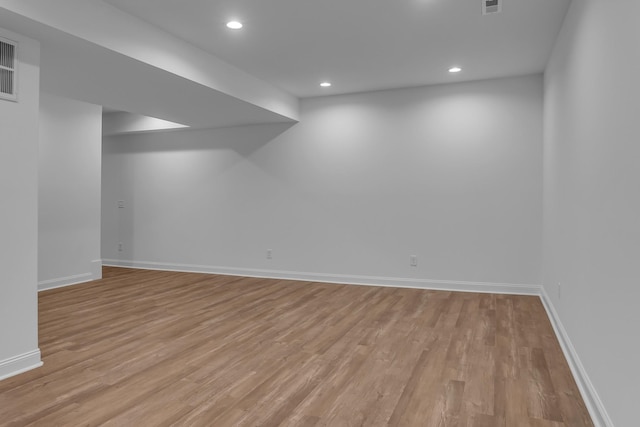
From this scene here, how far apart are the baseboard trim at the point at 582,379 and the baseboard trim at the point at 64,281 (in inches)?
233

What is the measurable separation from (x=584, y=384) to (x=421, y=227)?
131 inches

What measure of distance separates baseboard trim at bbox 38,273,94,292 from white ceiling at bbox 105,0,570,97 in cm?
376

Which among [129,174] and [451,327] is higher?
[129,174]

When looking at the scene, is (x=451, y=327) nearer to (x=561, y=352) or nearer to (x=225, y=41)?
(x=561, y=352)

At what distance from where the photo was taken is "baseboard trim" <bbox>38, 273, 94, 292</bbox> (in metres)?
5.68

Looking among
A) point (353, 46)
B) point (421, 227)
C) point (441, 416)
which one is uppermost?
point (353, 46)

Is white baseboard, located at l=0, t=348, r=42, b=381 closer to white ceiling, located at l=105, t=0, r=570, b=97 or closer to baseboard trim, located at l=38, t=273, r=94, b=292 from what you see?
white ceiling, located at l=105, t=0, r=570, b=97

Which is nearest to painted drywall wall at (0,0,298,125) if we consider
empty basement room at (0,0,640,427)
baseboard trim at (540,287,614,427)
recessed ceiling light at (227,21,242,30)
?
empty basement room at (0,0,640,427)

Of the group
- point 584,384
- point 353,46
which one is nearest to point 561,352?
point 584,384

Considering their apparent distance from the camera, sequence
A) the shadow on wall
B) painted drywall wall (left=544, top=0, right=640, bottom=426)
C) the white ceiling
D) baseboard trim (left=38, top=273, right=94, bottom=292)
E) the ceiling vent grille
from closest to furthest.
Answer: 1. painted drywall wall (left=544, top=0, right=640, bottom=426)
2. the ceiling vent grille
3. the white ceiling
4. baseboard trim (left=38, top=273, right=94, bottom=292)
5. the shadow on wall

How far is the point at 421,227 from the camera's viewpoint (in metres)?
5.84

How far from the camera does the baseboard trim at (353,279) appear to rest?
17.9 ft

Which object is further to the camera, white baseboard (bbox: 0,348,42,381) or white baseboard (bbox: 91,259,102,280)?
white baseboard (bbox: 91,259,102,280)

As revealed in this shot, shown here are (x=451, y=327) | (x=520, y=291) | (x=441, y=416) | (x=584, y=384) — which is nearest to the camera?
(x=441, y=416)
